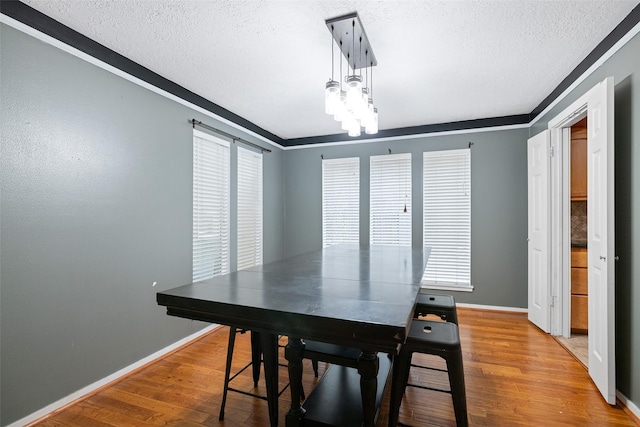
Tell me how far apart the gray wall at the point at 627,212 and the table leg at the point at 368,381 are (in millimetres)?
1938

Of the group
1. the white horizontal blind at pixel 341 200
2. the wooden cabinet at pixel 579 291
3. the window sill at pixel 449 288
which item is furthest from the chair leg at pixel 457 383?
the white horizontal blind at pixel 341 200

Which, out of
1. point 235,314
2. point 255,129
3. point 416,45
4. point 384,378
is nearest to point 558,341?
point 384,378

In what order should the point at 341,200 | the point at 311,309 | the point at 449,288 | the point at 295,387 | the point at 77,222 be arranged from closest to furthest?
the point at 311,309 < the point at 295,387 < the point at 77,222 < the point at 449,288 < the point at 341,200

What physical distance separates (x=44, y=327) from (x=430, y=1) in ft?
10.4

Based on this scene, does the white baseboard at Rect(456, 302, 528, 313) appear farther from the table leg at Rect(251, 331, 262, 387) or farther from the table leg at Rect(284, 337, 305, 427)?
the table leg at Rect(284, 337, 305, 427)

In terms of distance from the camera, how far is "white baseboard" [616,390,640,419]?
1.91m

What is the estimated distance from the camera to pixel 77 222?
2148 millimetres

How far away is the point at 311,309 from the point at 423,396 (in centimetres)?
163

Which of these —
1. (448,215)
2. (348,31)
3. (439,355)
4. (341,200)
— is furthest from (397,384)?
(341,200)

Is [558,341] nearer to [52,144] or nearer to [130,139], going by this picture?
[130,139]

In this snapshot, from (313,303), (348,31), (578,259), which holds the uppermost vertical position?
(348,31)

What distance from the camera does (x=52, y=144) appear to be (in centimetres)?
200

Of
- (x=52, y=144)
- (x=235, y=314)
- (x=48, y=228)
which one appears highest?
(x=52, y=144)

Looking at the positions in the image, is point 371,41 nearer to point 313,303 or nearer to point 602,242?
point 313,303
